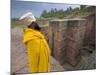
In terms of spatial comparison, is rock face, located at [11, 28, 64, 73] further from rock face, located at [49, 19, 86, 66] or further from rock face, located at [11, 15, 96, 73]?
rock face, located at [49, 19, 86, 66]

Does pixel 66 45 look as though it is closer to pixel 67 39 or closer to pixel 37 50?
pixel 67 39

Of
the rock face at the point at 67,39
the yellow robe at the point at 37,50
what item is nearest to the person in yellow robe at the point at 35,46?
the yellow robe at the point at 37,50

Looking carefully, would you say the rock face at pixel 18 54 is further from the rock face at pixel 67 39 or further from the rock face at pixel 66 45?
the rock face at pixel 67 39

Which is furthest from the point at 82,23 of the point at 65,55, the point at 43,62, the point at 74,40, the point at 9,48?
the point at 9,48

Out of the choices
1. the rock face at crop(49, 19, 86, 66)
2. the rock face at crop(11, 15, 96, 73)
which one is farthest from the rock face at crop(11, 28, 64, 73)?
the rock face at crop(49, 19, 86, 66)

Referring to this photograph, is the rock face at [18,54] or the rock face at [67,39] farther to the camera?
the rock face at [67,39]

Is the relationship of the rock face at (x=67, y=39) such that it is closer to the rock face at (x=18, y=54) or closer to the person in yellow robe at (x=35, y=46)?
the person in yellow robe at (x=35, y=46)

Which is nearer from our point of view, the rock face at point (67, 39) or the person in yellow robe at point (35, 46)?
the person in yellow robe at point (35, 46)

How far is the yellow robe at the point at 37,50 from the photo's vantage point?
2.35 metres

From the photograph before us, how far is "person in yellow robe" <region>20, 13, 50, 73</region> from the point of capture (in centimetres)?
235

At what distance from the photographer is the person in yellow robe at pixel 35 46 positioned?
92.5 inches

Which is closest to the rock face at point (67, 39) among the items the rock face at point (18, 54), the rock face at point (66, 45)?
the rock face at point (66, 45)

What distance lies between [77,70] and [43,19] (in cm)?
75

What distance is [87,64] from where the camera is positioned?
260 centimetres
